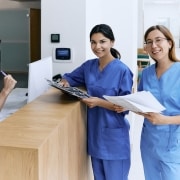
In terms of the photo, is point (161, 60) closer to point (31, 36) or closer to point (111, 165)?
point (111, 165)

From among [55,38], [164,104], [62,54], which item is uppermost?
[55,38]

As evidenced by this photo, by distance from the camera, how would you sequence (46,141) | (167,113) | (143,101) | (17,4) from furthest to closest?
(17,4)
(167,113)
(143,101)
(46,141)

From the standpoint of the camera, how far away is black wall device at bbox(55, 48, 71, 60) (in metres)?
2.35

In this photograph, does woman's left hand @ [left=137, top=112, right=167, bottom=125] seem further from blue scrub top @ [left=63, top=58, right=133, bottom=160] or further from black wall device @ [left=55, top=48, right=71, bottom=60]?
black wall device @ [left=55, top=48, right=71, bottom=60]

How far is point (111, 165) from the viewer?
1796mm

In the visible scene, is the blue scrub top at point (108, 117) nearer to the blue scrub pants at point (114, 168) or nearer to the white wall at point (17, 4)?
the blue scrub pants at point (114, 168)

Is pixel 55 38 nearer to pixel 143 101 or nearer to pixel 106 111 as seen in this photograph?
pixel 106 111

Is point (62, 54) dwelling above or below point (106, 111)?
above

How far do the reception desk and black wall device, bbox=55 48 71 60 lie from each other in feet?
1.77

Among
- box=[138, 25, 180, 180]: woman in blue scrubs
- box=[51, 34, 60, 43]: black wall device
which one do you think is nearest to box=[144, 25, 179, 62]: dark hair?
box=[138, 25, 180, 180]: woman in blue scrubs

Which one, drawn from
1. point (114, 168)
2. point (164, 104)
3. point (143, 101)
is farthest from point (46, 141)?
point (114, 168)

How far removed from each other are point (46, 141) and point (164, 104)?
0.72 meters

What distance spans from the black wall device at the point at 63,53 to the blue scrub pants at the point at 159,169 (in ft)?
3.42

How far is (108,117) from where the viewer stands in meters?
1.75
